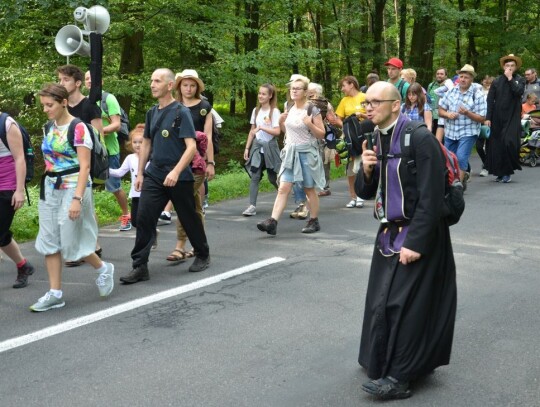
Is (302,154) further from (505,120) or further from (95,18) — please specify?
(505,120)

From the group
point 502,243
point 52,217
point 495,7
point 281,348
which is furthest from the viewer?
point 495,7

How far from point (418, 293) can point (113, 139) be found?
5684 millimetres

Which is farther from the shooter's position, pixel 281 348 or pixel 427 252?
pixel 281 348

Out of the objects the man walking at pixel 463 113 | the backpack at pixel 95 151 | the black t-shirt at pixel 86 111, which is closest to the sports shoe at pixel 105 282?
the backpack at pixel 95 151

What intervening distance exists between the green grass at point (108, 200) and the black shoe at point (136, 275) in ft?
8.79

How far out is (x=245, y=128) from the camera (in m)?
23.4

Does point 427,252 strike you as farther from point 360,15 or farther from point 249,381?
point 360,15

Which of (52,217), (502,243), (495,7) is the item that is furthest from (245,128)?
(52,217)

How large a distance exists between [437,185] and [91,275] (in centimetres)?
413

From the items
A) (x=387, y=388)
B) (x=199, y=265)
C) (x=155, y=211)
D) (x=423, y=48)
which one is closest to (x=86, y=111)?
(x=155, y=211)

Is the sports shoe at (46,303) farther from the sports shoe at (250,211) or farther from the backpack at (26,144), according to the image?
the sports shoe at (250,211)

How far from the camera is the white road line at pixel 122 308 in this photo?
5461 mm

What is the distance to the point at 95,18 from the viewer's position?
347 inches

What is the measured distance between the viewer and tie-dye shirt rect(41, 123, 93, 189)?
615 cm
